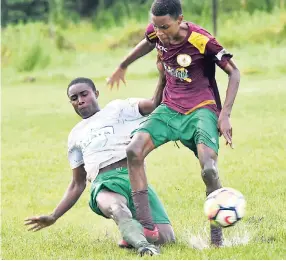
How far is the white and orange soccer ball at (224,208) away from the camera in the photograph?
6.64 meters

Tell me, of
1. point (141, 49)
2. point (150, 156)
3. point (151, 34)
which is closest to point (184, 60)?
point (151, 34)

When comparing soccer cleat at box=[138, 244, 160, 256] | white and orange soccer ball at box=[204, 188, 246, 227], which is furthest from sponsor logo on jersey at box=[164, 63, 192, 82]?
soccer cleat at box=[138, 244, 160, 256]

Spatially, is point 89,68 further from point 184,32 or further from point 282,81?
point 184,32

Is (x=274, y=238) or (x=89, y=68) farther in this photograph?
(x=89, y=68)

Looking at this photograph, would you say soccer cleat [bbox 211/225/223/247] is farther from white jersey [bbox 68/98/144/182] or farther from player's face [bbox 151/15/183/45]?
player's face [bbox 151/15/183/45]

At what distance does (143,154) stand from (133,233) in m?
0.59

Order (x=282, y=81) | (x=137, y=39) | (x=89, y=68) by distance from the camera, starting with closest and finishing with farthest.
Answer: (x=282, y=81) < (x=89, y=68) < (x=137, y=39)

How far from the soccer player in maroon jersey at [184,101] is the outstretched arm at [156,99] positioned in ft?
0.45

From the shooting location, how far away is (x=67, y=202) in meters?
7.61

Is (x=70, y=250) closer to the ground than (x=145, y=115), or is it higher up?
closer to the ground

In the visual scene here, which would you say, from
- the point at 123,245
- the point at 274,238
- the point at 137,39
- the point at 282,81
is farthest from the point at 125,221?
the point at 137,39

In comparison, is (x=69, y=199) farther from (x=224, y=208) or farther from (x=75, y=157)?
(x=224, y=208)

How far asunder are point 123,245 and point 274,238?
1.14 metres

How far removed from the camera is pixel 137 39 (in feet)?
114
